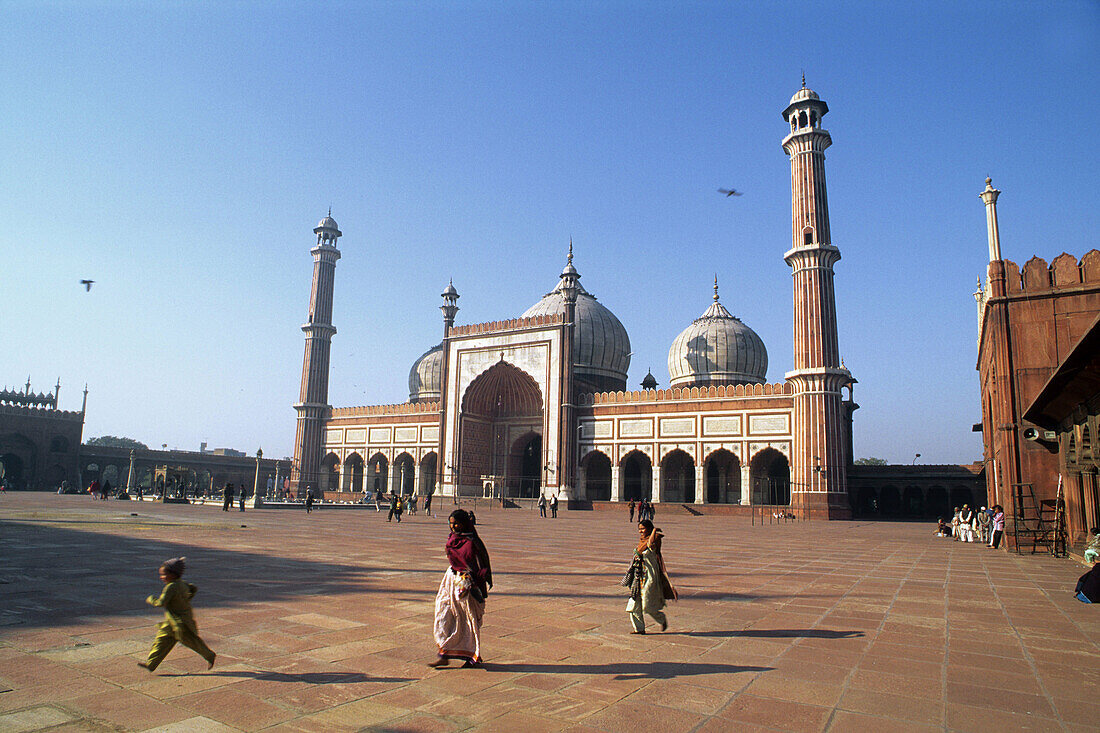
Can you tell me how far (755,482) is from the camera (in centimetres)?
3538

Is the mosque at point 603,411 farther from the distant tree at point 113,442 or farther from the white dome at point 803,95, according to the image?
the distant tree at point 113,442

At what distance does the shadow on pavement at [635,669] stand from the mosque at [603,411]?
2754cm

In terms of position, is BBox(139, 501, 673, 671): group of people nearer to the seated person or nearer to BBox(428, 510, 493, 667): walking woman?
BBox(428, 510, 493, 667): walking woman

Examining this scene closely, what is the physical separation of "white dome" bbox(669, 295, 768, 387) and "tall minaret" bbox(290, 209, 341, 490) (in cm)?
2378

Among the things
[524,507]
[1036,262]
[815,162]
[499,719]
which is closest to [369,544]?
[499,719]

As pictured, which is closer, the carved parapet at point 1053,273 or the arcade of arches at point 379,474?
the carved parapet at point 1053,273

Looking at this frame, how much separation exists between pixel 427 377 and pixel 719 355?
21279 mm

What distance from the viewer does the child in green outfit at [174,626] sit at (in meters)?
4.10

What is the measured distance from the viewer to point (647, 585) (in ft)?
18.0

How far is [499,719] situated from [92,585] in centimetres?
550

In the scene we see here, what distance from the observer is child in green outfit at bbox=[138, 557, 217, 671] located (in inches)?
161

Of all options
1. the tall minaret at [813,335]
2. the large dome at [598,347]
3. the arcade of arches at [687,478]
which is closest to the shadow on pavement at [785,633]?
the tall minaret at [813,335]

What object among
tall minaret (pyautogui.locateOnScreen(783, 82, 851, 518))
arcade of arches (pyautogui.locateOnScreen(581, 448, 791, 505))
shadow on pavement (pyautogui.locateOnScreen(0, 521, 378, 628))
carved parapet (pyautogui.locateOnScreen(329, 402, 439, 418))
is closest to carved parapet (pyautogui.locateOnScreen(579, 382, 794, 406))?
tall minaret (pyautogui.locateOnScreen(783, 82, 851, 518))

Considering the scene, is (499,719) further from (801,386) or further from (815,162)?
(815,162)
